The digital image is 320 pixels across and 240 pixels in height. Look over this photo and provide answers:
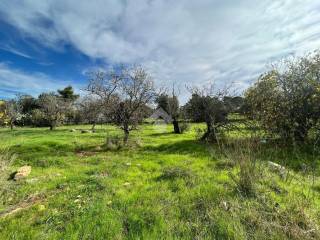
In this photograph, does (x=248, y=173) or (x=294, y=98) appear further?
(x=294, y=98)

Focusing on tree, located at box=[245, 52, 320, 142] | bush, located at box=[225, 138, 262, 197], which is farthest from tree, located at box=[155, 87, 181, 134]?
bush, located at box=[225, 138, 262, 197]

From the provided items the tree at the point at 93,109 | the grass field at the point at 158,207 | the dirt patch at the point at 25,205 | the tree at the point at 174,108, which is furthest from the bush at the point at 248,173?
the tree at the point at 174,108

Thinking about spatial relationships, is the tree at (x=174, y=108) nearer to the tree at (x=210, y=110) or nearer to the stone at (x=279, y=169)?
the tree at (x=210, y=110)

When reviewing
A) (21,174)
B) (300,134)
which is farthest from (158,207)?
(300,134)

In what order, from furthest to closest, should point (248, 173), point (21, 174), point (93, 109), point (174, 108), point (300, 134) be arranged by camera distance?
point (93, 109) < point (174, 108) < point (300, 134) < point (21, 174) < point (248, 173)

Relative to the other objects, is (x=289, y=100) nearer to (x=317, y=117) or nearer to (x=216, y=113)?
(x=317, y=117)

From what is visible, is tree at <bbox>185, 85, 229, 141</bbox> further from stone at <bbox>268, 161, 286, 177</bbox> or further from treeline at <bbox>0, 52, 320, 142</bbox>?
stone at <bbox>268, 161, 286, 177</bbox>

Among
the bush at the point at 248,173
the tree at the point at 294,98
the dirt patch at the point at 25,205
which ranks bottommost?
the dirt patch at the point at 25,205

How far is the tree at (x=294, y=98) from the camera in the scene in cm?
1071

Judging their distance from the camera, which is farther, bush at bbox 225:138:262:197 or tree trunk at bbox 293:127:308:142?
tree trunk at bbox 293:127:308:142

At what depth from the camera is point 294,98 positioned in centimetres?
1185

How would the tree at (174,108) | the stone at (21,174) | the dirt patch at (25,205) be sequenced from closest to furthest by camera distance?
the dirt patch at (25,205), the stone at (21,174), the tree at (174,108)

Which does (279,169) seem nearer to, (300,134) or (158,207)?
(158,207)

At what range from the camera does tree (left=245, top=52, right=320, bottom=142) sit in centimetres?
1071
